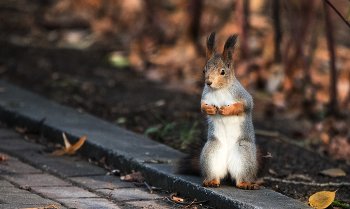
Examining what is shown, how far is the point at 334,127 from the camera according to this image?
17.1 ft

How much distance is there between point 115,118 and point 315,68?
379 cm

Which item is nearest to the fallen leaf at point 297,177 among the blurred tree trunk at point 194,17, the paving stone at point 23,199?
the paving stone at point 23,199

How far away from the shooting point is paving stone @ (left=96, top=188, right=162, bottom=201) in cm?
305

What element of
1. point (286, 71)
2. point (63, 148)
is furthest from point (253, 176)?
point (286, 71)

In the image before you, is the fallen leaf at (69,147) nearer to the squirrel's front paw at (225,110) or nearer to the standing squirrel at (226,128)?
the standing squirrel at (226,128)

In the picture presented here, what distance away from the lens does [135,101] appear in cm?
557

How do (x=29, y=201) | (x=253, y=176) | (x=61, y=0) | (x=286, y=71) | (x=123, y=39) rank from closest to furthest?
(x=29, y=201)
(x=253, y=176)
(x=286, y=71)
(x=123, y=39)
(x=61, y=0)

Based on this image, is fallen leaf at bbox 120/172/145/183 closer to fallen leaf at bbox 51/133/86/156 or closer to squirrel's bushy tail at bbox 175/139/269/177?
squirrel's bushy tail at bbox 175/139/269/177

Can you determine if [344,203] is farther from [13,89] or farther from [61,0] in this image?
[61,0]

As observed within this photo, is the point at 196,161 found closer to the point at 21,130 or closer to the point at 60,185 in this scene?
the point at 60,185

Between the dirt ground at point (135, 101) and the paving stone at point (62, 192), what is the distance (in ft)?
2.96

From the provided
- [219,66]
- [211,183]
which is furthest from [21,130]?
[219,66]

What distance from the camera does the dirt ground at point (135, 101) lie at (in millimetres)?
3805

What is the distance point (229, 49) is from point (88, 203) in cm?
127
